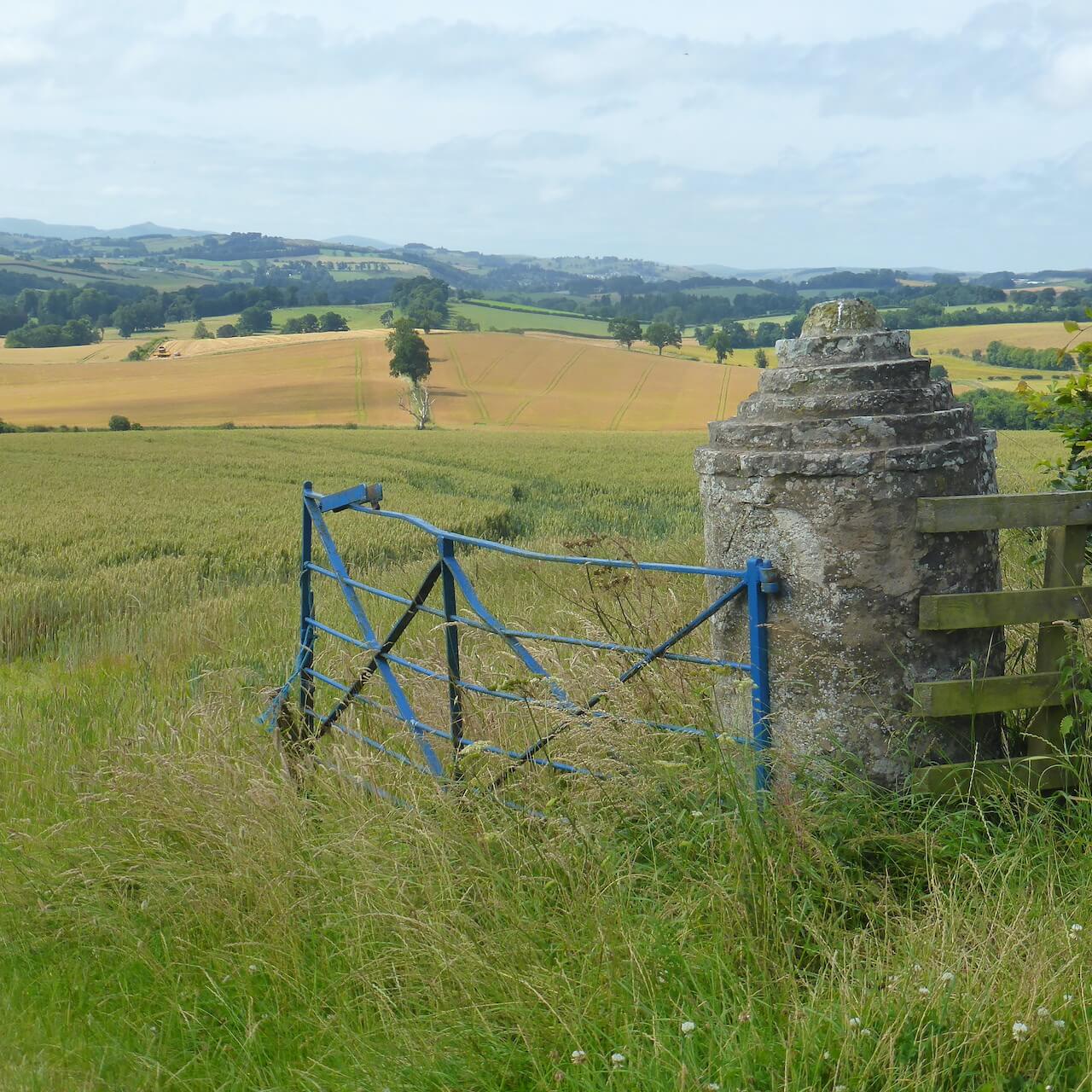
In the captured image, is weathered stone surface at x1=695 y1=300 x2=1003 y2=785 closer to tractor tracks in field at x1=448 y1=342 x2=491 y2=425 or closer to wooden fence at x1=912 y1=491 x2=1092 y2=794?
wooden fence at x1=912 y1=491 x2=1092 y2=794

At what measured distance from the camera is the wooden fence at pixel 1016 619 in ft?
11.1

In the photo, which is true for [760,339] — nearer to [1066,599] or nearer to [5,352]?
[5,352]

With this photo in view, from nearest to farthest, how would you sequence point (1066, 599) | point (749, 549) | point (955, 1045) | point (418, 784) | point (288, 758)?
1. point (955, 1045)
2. point (1066, 599)
3. point (749, 549)
4. point (418, 784)
5. point (288, 758)

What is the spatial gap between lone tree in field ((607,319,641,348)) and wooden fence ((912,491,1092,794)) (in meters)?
95.5

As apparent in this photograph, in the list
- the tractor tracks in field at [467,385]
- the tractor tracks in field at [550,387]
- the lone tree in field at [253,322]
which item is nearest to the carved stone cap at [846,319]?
the tractor tracks in field at [550,387]

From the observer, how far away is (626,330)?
96688mm

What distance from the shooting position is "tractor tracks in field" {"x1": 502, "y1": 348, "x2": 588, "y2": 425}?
63.7 meters

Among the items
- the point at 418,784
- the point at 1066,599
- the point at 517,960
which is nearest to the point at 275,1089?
the point at 517,960

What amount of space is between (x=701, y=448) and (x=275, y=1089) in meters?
2.50

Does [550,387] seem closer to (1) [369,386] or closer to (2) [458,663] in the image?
(1) [369,386]

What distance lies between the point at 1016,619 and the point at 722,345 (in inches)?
3374

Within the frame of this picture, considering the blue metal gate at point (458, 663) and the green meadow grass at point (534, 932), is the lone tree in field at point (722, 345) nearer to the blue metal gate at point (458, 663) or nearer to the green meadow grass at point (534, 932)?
the blue metal gate at point (458, 663)

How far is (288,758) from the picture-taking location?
495cm

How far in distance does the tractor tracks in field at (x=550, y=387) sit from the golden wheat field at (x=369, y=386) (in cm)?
12
